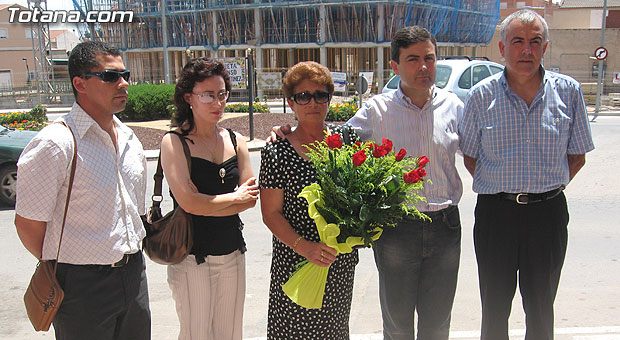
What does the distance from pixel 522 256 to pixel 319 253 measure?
1377 mm

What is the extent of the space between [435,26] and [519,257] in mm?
45489

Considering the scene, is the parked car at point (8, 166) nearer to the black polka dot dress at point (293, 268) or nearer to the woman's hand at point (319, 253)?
the black polka dot dress at point (293, 268)

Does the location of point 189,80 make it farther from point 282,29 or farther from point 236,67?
point 282,29

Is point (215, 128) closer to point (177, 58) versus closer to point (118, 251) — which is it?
point (118, 251)

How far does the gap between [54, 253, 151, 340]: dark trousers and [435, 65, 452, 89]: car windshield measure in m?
12.2

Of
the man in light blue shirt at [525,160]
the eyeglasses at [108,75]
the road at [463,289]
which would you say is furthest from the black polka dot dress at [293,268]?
the road at [463,289]

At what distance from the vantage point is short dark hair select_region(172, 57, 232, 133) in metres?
3.03

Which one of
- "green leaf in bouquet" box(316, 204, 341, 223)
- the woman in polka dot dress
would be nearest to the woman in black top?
the woman in polka dot dress

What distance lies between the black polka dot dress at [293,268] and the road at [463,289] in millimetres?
1307

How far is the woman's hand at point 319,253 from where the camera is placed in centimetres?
280

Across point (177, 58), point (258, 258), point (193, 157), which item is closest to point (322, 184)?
point (193, 157)

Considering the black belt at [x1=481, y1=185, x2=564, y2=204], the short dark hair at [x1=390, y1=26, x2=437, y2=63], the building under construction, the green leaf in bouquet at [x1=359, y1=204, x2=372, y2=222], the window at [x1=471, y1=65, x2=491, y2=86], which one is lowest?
the black belt at [x1=481, y1=185, x2=564, y2=204]

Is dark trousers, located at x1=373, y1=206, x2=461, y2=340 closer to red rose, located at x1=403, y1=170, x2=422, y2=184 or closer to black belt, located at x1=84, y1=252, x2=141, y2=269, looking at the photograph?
red rose, located at x1=403, y1=170, x2=422, y2=184

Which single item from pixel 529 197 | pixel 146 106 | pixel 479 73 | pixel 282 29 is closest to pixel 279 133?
pixel 529 197
